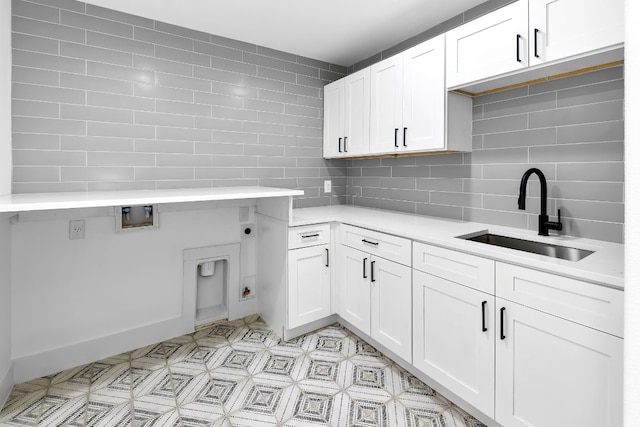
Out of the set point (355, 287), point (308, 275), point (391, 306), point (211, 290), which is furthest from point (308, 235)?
point (211, 290)

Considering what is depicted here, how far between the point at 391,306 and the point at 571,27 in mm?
1668

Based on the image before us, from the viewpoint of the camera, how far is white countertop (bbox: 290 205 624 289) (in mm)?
1227

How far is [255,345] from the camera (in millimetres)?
2391

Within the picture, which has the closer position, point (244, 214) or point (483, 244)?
point (483, 244)

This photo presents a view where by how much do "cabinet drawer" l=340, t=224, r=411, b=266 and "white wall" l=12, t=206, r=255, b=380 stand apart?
3.36ft

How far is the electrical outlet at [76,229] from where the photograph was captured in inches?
82.4

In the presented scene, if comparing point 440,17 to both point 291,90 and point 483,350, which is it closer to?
point 291,90

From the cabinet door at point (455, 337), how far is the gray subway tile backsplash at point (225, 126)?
2.41ft

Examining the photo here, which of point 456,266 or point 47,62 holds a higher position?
point 47,62

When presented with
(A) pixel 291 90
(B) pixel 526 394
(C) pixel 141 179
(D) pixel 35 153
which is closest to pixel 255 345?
(C) pixel 141 179

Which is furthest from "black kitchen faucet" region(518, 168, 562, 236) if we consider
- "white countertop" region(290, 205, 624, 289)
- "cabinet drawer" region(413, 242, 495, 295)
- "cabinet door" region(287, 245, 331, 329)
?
"cabinet door" region(287, 245, 331, 329)

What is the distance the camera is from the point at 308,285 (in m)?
2.43
